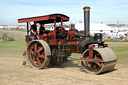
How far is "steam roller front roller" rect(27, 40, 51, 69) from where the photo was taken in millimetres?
7252

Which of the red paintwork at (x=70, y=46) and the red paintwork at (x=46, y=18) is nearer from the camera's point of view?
the red paintwork at (x=70, y=46)

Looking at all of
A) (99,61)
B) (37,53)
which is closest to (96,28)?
(37,53)

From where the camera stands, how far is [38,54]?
763 centimetres

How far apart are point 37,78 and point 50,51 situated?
1723 mm

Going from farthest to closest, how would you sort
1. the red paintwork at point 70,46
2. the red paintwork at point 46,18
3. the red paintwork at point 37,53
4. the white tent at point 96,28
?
the white tent at point 96,28 < the red paintwork at point 37,53 < the red paintwork at point 46,18 < the red paintwork at point 70,46

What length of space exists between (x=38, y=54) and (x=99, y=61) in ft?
8.56

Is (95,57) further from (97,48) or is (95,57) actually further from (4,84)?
(4,84)

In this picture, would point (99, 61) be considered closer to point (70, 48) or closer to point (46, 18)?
point (70, 48)

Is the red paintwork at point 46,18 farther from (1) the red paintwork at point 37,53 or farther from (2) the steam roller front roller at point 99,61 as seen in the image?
(2) the steam roller front roller at point 99,61

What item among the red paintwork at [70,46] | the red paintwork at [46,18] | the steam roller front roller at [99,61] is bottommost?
the steam roller front roller at [99,61]

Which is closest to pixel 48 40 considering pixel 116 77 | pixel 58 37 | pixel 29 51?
pixel 58 37

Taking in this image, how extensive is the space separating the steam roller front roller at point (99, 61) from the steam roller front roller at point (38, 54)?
142cm

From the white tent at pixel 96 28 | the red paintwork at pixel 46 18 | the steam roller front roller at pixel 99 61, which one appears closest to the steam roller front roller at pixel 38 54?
the red paintwork at pixel 46 18

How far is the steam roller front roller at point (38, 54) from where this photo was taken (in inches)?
286
